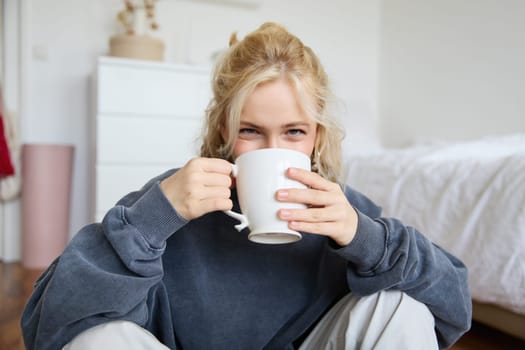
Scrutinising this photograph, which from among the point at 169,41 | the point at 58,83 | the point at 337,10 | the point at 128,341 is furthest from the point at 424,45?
the point at 128,341

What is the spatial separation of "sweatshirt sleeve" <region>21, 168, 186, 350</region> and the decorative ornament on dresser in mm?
2000

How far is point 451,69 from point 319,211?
272 centimetres

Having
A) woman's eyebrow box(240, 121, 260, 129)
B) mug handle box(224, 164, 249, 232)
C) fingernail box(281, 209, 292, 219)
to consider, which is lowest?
mug handle box(224, 164, 249, 232)

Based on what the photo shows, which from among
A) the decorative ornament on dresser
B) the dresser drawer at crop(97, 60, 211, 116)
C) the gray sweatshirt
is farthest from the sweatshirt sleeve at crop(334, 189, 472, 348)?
the decorative ornament on dresser

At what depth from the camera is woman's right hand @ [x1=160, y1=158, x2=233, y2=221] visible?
2.11ft

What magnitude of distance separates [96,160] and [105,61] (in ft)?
1.54

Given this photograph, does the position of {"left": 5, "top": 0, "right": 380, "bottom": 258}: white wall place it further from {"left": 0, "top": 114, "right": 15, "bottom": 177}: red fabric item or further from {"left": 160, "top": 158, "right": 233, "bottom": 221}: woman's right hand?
{"left": 160, "top": 158, "right": 233, "bottom": 221}: woman's right hand

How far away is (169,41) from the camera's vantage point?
302 centimetres

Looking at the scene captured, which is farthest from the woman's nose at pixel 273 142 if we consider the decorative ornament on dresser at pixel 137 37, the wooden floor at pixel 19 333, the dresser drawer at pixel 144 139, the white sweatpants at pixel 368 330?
the decorative ornament on dresser at pixel 137 37

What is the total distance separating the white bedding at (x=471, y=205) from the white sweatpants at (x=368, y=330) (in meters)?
0.64

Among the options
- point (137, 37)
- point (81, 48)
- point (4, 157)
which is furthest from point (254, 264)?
point (81, 48)

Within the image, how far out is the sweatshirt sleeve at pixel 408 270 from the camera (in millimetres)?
703

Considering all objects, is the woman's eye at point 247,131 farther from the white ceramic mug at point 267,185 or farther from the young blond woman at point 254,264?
the white ceramic mug at point 267,185

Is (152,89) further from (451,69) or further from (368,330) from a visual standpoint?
(368,330)
